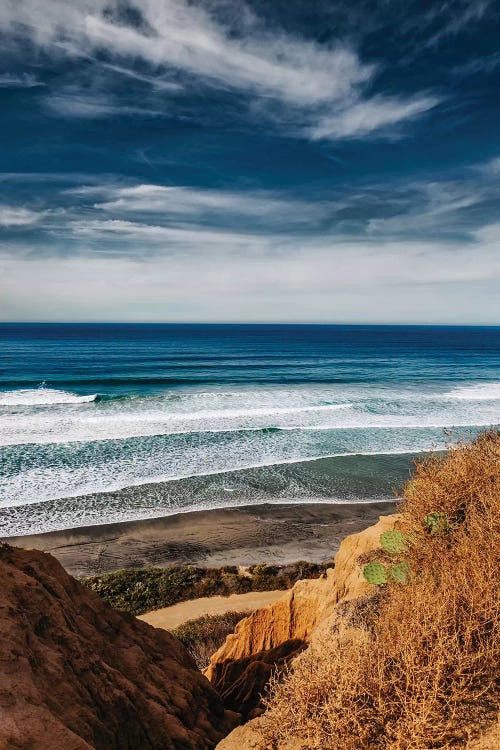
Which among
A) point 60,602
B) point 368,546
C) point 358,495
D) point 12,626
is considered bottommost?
point 358,495

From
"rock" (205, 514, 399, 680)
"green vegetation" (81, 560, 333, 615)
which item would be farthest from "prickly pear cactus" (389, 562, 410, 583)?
"green vegetation" (81, 560, 333, 615)

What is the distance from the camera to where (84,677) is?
5.32 m

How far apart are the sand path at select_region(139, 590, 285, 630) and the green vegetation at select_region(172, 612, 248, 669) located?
0.32 metres

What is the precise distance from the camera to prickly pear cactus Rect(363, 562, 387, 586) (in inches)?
296

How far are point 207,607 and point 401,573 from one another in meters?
8.34

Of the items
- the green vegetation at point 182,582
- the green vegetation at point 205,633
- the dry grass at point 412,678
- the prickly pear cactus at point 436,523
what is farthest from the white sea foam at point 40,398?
the dry grass at point 412,678

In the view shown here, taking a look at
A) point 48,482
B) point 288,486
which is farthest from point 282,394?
point 48,482

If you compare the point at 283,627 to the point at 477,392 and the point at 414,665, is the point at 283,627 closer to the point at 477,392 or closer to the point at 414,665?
the point at 414,665

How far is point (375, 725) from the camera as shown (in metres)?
4.41

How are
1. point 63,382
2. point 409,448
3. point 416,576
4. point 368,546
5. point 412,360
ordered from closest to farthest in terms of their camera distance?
point 416,576 < point 368,546 < point 409,448 < point 63,382 < point 412,360

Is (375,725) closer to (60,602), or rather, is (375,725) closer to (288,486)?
(60,602)

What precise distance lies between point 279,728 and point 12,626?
3068 millimetres

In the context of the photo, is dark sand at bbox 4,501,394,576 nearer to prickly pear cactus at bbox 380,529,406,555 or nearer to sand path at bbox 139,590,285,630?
sand path at bbox 139,590,285,630

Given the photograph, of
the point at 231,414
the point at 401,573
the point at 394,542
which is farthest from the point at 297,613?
the point at 231,414
